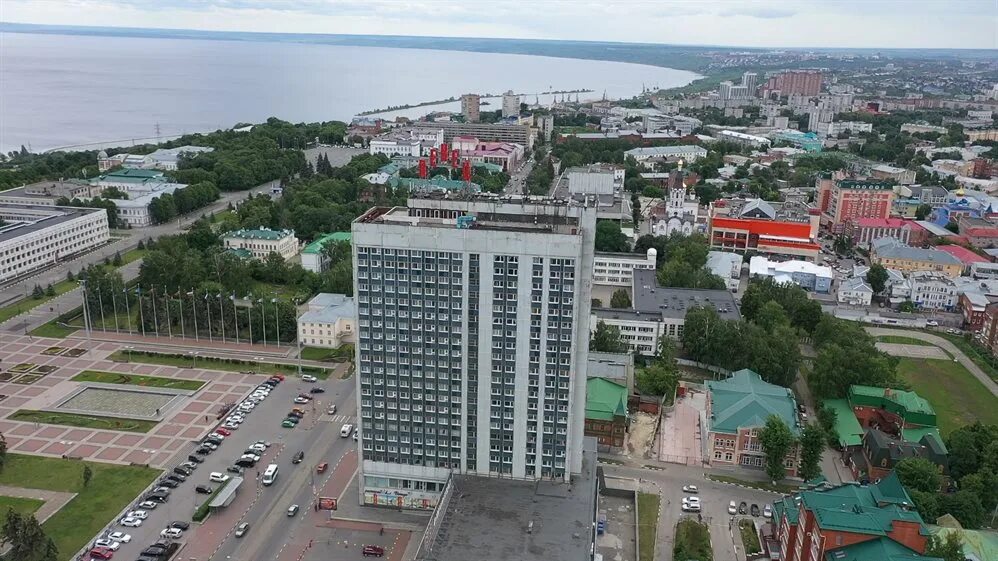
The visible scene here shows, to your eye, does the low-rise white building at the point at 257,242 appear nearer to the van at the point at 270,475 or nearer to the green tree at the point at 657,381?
the van at the point at 270,475

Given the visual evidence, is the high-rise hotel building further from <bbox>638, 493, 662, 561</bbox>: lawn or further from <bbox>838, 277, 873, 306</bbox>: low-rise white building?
<bbox>838, 277, 873, 306</bbox>: low-rise white building

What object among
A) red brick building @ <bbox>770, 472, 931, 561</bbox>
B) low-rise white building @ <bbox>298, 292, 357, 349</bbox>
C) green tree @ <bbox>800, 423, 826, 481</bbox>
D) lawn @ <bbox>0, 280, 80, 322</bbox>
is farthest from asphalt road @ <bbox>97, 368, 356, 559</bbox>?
lawn @ <bbox>0, 280, 80, 322</bbox>

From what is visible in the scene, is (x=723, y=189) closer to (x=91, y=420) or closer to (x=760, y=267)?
(x=760, y=267)

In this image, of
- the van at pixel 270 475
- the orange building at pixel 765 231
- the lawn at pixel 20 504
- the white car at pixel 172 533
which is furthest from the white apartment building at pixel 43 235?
the orange building at pixel 765 231

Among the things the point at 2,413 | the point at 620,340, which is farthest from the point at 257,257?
the point at 620,340

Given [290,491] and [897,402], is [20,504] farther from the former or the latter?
[897,402]
